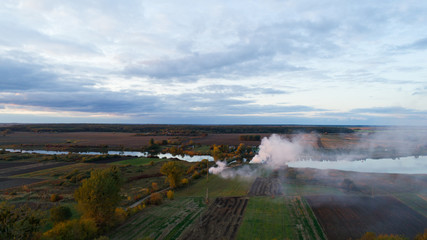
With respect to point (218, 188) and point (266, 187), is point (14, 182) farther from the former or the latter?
point (266, 187)

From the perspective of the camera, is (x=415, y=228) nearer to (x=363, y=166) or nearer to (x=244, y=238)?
(x=244, y=238)

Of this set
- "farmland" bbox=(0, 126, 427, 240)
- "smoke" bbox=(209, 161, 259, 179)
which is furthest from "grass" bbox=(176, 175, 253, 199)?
"smoke" bbox=(209, 161, 259, 179)

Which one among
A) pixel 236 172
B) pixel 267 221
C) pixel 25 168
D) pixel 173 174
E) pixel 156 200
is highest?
pixel 173 174

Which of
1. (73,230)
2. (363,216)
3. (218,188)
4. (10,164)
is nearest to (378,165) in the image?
(363,216)

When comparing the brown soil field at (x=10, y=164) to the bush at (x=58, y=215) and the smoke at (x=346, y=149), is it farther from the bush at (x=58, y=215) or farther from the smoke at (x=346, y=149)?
the smoke at (x=346, y=149)

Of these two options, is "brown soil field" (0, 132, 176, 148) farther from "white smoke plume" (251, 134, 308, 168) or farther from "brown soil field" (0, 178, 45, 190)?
"white smoke plume" (251, 134, 308, 168)

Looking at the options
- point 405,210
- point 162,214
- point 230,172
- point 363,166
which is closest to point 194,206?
point 162,214

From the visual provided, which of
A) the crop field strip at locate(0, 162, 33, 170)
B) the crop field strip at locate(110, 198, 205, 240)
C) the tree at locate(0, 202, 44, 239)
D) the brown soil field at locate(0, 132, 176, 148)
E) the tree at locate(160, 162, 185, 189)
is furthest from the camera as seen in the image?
the brown soil field at locate(0, 132, 176, 148)
